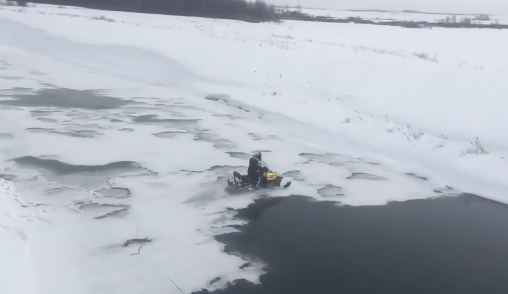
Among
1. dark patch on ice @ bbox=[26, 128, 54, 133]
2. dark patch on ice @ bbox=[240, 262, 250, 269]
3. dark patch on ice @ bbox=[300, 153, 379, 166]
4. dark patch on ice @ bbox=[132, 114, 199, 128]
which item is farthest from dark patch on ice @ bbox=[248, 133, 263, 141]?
dark patch on ice @ bbox=[240, 262, 250, 269]

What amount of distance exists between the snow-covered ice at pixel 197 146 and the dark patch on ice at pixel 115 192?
50mm

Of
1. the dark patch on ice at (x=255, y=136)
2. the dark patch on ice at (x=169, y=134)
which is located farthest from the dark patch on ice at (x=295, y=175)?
the dark patch on ice at (x=169, y=134)

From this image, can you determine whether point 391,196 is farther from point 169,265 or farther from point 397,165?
point 169,265

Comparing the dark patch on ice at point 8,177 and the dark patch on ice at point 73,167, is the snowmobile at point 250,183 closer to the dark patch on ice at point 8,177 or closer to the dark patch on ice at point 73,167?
the dark patch on ice at point 73,167

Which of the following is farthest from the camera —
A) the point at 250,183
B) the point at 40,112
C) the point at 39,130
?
the point at 40,112

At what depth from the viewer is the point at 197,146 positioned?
12.0 meters

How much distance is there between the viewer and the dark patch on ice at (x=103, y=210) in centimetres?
783

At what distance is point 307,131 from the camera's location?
14.0 m

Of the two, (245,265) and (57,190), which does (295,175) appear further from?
(57,190)

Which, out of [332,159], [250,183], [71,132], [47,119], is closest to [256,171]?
[250,183]

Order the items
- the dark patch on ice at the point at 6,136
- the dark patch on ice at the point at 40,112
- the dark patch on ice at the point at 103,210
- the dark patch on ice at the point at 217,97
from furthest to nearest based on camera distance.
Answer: the dark patch on ice at the point at 217,97 < the dark patch on ice at the point at 40,112 < the dark patch on ice at the point at 6,136 < the dark patch on ice at the point at 103,210

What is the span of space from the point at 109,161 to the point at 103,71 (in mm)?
14400

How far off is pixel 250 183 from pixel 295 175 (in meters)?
1.46

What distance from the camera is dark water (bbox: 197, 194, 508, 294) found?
616 centimetres
